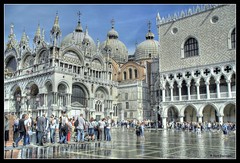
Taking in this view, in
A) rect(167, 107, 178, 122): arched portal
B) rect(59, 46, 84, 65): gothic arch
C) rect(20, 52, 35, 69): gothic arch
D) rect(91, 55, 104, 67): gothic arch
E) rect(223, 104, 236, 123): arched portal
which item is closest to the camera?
rect(223, 104, 236, 123): arched portal

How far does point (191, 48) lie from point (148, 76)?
12.4 meters

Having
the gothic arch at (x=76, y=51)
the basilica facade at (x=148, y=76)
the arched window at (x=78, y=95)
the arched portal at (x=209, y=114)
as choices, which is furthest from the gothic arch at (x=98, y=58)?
the arched portal at (x=209, y=114)

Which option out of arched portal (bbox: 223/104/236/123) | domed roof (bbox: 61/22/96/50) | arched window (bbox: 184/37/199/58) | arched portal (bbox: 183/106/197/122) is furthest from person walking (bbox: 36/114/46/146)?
domed roof (bbox: 61/22/96/50)

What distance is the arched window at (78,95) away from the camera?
38.4 metres

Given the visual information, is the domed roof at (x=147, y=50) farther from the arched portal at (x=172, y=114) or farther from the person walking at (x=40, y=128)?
the person walking at (x=40, y=128)

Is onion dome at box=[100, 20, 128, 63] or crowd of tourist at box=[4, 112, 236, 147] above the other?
onion dome at box=[100, 20, 128, 63]

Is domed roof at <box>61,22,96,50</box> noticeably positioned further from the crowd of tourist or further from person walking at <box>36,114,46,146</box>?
person walking at <box>36,114,46,146</box>

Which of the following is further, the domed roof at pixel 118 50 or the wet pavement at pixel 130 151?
the domed roof at pixel 118 50

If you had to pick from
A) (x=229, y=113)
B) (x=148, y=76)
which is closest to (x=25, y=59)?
(x=148, y=76)

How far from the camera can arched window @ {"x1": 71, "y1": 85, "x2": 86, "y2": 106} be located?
126 feet

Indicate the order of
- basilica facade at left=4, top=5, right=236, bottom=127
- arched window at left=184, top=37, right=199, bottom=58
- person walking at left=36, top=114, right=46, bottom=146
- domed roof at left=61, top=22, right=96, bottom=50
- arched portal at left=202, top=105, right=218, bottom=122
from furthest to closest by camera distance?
domed roof at left=61, top=22, right=96, bottom=50, arched window at left=184, top=37, right=199, bottom=58, arched portal at left=202, top=105, right=218, bottom=122, basilica facade at left=4, top=5, right=236, bottom=127, person walking at left=36, top=114, right=46, bottom=146

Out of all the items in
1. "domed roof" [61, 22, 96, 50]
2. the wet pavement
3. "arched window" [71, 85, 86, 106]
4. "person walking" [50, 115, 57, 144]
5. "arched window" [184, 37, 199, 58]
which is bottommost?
the wet pavement

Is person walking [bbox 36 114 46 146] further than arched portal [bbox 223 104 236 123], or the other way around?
arched portal [bbox 223 104 236 123]

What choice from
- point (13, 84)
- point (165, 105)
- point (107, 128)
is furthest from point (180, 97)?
point (13, 84)
